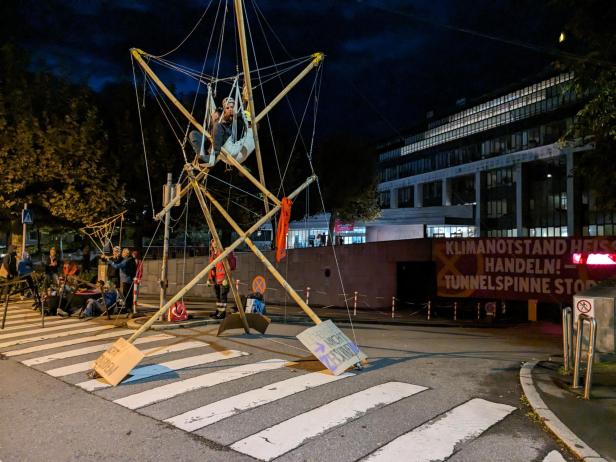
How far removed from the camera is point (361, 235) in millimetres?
55562

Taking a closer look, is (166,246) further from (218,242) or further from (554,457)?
(554,457)

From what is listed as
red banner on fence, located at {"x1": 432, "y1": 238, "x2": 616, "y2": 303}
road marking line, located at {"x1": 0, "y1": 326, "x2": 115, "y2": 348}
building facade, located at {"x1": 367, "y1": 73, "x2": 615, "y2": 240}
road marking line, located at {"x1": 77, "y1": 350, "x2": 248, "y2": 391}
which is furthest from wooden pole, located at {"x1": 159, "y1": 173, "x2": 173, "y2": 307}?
building facade, located at {"x1": 367, "y1": 73, "x2": 615, "y2": 240}

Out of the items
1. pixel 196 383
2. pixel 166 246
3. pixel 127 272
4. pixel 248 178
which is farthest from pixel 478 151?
pixel 196 383

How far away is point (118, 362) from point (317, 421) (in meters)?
3.21

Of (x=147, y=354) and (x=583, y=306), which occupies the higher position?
(x=583, y=306)

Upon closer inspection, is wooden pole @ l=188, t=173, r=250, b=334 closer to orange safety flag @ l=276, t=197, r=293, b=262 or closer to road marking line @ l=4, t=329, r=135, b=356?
orange safety flag @ l=276, t=197, r=293, b=262

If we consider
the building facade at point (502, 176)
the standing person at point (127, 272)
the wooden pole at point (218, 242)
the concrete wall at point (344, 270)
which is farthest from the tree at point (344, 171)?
the wooden pole at point (218, 242)

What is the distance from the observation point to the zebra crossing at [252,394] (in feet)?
16.6

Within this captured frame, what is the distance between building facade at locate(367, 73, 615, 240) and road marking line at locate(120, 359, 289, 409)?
2668cm

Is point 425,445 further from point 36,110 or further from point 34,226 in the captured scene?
point 34,226

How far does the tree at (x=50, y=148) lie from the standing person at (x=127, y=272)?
31.3 ft

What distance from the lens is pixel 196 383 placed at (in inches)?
280

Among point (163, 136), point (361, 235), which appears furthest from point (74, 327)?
point (361, 235)

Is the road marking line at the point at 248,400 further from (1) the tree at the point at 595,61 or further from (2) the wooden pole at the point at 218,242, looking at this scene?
(1) the tree at the point at 595,61
